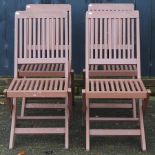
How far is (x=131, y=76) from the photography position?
6336 millimetres

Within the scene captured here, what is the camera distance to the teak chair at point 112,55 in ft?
18.0

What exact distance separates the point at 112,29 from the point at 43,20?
825 mm

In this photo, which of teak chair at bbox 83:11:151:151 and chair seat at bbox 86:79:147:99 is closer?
chair seat at bbox 86:79:147:99

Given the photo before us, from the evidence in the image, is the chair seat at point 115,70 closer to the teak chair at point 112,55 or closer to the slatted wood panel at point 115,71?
the slatted wood panel at point 115,71

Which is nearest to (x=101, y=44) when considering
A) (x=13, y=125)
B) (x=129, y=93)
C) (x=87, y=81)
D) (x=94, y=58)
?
(x=94, y=58)

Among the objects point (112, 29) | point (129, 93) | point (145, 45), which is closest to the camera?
point (129, 93)

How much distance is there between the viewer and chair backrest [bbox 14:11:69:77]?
6012 millimetres

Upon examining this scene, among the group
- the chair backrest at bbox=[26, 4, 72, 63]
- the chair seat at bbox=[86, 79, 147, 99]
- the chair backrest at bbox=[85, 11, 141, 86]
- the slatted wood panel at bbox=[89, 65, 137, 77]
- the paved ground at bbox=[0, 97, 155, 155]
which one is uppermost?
the chair backrest at bbox=[26, 4, 72, 63]

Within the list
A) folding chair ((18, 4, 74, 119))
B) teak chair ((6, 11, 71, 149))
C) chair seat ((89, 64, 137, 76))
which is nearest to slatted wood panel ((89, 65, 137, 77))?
chair seat ((89, 64, 137, 76))

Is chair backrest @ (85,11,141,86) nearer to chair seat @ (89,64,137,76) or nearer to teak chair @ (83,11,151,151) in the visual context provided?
teak chair @ (83,11,151,151)

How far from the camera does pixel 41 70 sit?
632cm

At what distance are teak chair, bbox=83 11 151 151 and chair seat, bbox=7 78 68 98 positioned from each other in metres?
0.27

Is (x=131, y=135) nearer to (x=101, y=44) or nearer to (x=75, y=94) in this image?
(x=101, y=44)

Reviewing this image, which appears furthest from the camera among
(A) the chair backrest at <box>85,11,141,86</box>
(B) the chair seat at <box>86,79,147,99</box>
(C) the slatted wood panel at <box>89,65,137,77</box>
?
(C) the slatted wood panel at <box>89,65,137,77</box>
